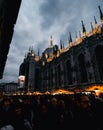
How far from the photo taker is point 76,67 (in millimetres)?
32062

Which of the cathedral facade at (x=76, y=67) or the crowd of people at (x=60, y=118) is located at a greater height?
the cathedral facade at (x=76, y=67)

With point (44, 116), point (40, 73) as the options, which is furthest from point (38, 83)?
point (44, 116)

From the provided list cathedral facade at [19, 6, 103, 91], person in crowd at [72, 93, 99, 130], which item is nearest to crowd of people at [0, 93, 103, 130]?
person in crowd at [72, 93, 99, 130]

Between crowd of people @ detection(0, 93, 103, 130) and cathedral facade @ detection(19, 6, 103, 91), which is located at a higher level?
cathedral facade @ detection(19, 6, 103, 91)

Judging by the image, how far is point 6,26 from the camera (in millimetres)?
3234

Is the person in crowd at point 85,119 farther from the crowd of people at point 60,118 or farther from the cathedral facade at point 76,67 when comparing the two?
the cathedral facade at point 76,67

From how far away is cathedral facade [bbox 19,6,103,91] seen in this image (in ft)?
89.4

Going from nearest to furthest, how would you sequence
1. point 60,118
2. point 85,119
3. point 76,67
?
point 85,119, point 60,118, point 76,67

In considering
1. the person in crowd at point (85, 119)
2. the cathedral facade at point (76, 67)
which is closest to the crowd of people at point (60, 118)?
the person in crowd at point (85, 119)

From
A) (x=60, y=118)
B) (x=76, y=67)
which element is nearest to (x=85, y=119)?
(x=60, y=118)

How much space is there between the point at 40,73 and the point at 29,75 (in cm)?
525

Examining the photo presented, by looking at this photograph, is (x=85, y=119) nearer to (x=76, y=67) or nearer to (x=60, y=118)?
(x=60, y=118)

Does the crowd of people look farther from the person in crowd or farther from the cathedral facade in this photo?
the cathedral facade

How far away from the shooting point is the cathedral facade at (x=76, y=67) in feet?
89.4
